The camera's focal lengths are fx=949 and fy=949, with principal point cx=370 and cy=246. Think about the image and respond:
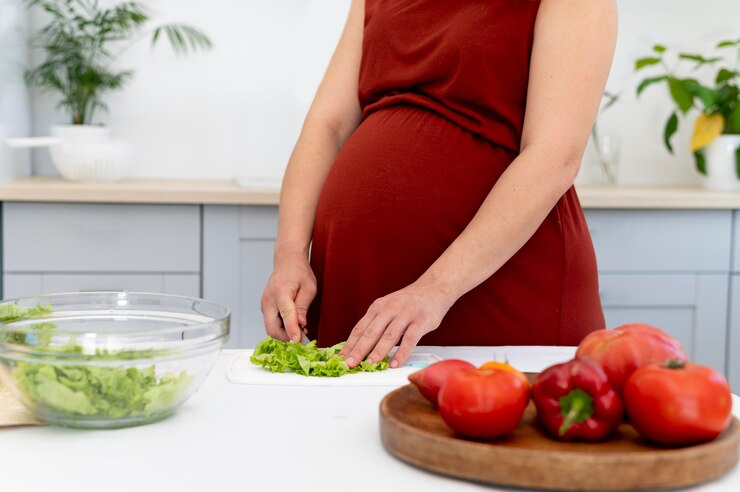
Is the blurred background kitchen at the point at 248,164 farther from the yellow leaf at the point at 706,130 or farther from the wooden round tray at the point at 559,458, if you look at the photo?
the wooden round tray at the point at 559,458

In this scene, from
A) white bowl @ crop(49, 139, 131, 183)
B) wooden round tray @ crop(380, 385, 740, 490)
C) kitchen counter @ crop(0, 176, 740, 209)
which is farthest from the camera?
white bowl @ crop(49, 139, 131, 183)

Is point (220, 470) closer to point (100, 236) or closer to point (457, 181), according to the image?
point (457, 181)

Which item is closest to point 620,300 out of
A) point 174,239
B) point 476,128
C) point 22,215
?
point 174,239

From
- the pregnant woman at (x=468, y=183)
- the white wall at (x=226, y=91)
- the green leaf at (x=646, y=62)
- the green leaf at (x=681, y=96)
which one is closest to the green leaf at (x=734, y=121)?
the green leaf at (x=681, y=96)

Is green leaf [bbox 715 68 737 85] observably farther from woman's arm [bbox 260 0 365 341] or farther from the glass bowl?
the glass bowl

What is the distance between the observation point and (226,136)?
2.84m

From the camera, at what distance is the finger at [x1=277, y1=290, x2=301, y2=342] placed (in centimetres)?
120

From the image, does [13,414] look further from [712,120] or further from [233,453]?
[712,120]

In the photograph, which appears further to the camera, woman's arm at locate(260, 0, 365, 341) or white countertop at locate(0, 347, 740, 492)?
woman's arm at locate(260, 0, 365, 341)

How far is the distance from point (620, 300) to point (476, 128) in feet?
4.27

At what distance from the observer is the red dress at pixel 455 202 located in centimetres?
130

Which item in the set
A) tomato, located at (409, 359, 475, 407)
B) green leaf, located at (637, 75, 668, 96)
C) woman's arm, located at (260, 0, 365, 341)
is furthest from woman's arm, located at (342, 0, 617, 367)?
green leaf, located at (637, 75, 668, 96)

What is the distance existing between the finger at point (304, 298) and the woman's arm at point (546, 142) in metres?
0.20

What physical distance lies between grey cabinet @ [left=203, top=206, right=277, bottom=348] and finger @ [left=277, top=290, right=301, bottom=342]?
3.66 feet
